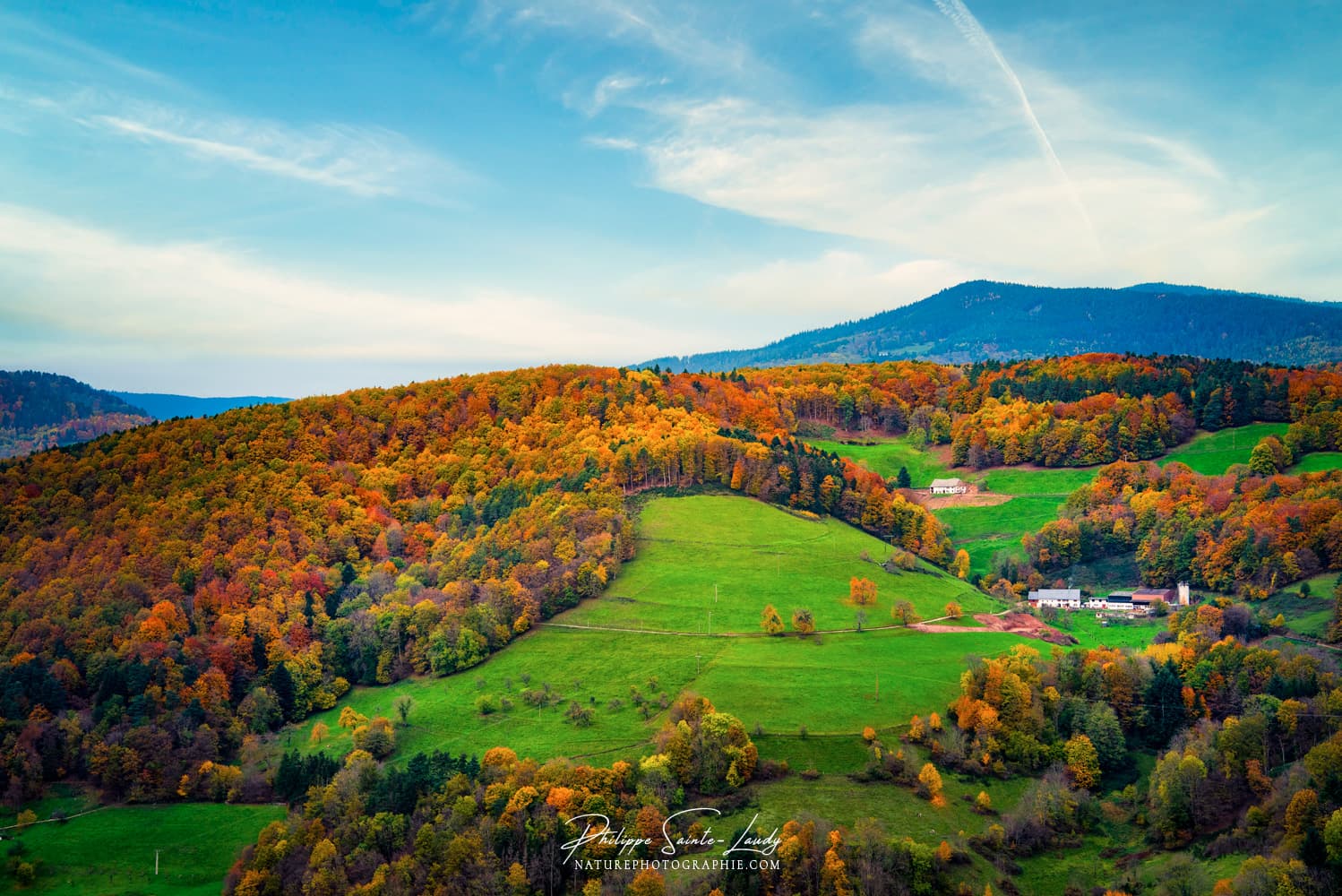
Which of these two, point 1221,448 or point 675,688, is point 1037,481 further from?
point 675,688

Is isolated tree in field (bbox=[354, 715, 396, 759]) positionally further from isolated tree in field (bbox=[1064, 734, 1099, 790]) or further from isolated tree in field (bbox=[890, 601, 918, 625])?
isolated tree in field (bbox=[1064, 734, 1099, 790])

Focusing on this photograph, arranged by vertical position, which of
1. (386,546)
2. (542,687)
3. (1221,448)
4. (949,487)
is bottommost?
(542,687)

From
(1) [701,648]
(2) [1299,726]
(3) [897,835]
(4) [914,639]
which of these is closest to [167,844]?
(1) [701,648]

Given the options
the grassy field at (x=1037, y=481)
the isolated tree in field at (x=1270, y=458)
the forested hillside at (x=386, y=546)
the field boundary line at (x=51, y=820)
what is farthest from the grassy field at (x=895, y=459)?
the field boundary line at (x=51, y=820)

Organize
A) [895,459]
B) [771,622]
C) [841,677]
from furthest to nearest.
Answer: [895,459] < [771,622] < [841,677]

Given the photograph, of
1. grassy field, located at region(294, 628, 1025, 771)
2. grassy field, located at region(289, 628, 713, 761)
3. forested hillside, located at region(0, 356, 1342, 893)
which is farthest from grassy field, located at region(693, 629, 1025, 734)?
forested hillside, located at region(0, 356, 1342, 893)

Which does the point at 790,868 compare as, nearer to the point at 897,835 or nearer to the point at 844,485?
the point at 897,835

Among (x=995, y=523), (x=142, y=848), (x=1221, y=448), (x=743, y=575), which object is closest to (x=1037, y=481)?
(x=995, y=523)
